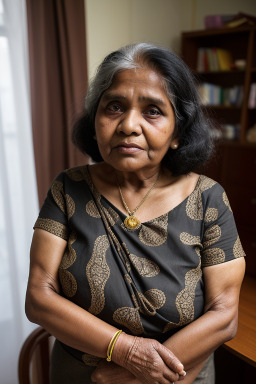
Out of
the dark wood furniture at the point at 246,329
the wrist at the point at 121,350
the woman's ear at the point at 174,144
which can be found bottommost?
the dark wood furniture at the point at 246,329

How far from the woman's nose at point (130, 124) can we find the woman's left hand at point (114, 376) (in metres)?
0.70

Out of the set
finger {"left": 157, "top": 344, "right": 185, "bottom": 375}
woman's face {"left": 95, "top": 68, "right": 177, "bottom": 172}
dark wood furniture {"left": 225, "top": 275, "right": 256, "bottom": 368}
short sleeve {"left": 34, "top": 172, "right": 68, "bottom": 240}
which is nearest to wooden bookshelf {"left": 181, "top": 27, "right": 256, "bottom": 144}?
dark wood furniture {"left": 225, "top": 275, "right": 256, "bottom": 368}

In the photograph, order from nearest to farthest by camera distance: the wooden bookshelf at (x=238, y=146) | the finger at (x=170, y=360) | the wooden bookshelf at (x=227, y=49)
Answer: the finger at (x=170, y=360)
the wooden bookshelf at (x=238, y=146)
the wooden bookshelf at (x=227, y=49)

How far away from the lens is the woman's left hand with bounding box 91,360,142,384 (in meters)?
0.99

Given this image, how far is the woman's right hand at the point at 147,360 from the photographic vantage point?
0.92 m

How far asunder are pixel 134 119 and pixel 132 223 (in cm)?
33

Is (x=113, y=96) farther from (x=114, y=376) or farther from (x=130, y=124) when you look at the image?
(x=114, y=376)

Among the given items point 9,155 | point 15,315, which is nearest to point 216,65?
point 9,155

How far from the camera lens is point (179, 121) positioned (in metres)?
1.06

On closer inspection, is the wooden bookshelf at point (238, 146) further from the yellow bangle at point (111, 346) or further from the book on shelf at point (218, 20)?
the yellow bangle at point (111, 346)

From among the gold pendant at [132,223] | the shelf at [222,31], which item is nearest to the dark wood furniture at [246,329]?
the gold pendant at [132,223]

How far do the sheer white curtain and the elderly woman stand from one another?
881 millimetres

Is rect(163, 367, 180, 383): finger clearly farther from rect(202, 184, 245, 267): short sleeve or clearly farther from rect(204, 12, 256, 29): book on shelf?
rect(204, 12, 256, 29): book on shelf

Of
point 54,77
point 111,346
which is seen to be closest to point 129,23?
point 54,77
